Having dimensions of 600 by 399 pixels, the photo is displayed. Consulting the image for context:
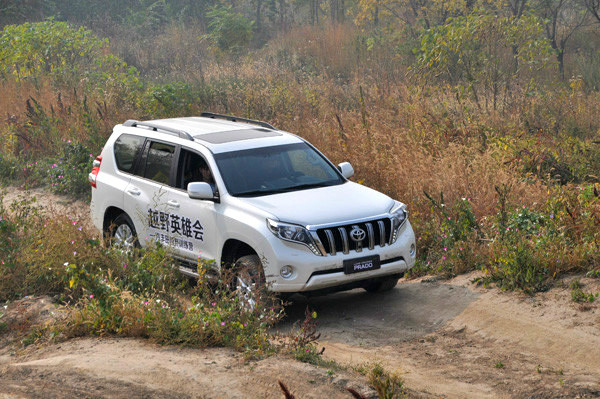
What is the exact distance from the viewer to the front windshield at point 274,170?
809 cm

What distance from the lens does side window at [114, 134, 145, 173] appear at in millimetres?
9234

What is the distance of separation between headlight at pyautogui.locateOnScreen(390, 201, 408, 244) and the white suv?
10 millimetres

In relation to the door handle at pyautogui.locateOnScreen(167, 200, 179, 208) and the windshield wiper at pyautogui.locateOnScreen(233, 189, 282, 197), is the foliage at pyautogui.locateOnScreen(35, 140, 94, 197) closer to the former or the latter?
the door handle at pyautogui.locateOnScreen(167, 200, 179, 208)

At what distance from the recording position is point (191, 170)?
849cm

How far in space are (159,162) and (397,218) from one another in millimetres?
2821

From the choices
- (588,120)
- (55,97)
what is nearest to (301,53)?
(55,97)

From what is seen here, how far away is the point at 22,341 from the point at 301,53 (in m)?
18.2

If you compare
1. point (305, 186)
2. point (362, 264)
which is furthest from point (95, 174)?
point (362, 264)

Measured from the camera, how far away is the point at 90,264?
783 cm

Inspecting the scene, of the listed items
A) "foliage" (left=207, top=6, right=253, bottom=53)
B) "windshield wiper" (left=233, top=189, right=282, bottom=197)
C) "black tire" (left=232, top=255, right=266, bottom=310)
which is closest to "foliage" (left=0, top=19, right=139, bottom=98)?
"foliage" (left=207, top=6, right=253, bottom=53)

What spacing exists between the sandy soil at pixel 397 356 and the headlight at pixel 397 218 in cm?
83

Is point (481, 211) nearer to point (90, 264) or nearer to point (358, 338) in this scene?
point (358, 338)

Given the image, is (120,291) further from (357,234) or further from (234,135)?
(234,135)

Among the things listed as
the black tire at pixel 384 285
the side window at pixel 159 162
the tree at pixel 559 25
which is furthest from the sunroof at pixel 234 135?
the tree at pixel 559 25
